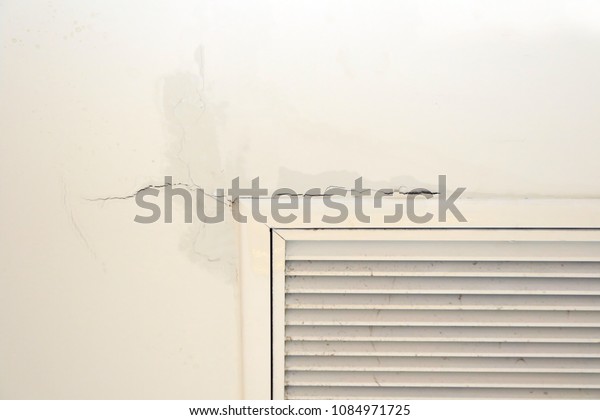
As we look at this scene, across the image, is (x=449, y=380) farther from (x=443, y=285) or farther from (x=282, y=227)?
(x=282, y=227)

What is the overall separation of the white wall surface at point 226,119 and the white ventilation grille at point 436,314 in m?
0.11

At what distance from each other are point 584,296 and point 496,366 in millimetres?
238

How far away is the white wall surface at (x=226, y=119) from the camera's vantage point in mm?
835

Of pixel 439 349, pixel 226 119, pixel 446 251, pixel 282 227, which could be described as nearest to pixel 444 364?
pixel 439 349

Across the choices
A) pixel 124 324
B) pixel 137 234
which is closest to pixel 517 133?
pixel 137 234

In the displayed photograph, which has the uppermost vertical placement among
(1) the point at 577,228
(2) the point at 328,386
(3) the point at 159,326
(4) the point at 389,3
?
(4) the point at 389,3

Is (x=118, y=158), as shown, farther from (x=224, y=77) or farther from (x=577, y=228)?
(x=577, y=228)

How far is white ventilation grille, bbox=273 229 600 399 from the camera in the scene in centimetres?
86

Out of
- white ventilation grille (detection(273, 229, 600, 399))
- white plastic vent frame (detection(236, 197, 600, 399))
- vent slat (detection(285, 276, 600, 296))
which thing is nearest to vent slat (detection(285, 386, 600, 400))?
white ventilation grille (detection(273, 229, 600, 399))

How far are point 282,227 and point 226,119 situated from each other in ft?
0.82

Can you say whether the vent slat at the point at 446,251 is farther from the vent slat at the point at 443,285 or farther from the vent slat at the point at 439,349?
the vent slat at the point at 439,349

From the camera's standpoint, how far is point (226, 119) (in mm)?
854

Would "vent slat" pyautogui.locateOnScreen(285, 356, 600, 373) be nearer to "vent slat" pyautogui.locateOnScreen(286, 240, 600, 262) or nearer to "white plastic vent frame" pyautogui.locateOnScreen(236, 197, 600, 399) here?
"white plastic vent frame" pyautogui.locateOnScreen(236, 197, 600, 399)

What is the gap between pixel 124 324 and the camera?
914 millimetres
